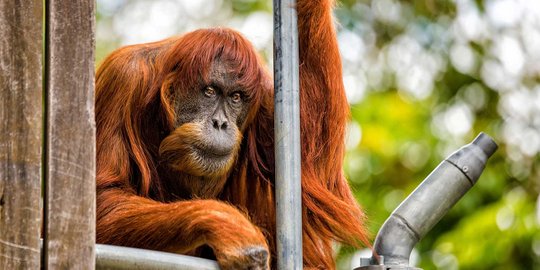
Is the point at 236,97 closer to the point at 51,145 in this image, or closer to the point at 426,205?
the point at 426,205

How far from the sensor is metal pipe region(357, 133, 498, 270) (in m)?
3.50

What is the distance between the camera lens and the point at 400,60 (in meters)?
10.7

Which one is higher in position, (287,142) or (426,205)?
(287,142)

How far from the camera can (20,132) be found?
278cm

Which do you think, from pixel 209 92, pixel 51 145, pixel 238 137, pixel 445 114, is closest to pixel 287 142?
pixel 51 145

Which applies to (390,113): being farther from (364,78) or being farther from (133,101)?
(133,101)

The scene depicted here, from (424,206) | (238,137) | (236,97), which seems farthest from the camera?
(236,97)

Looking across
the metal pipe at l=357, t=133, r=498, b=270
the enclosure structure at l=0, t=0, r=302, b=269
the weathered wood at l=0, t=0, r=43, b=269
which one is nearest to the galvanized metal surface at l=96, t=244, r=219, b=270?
the enclosure structure at l=0, t=0, r=302, b=269

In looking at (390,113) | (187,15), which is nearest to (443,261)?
(390,113)

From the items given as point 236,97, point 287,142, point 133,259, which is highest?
point 236,97

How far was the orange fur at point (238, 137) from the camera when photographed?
4344mm

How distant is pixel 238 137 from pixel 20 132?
5.96ft

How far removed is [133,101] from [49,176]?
177 cm

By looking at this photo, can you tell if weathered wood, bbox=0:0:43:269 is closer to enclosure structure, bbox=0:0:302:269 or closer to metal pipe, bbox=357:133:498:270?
enclosure structure, bbox=0:0:302:269
